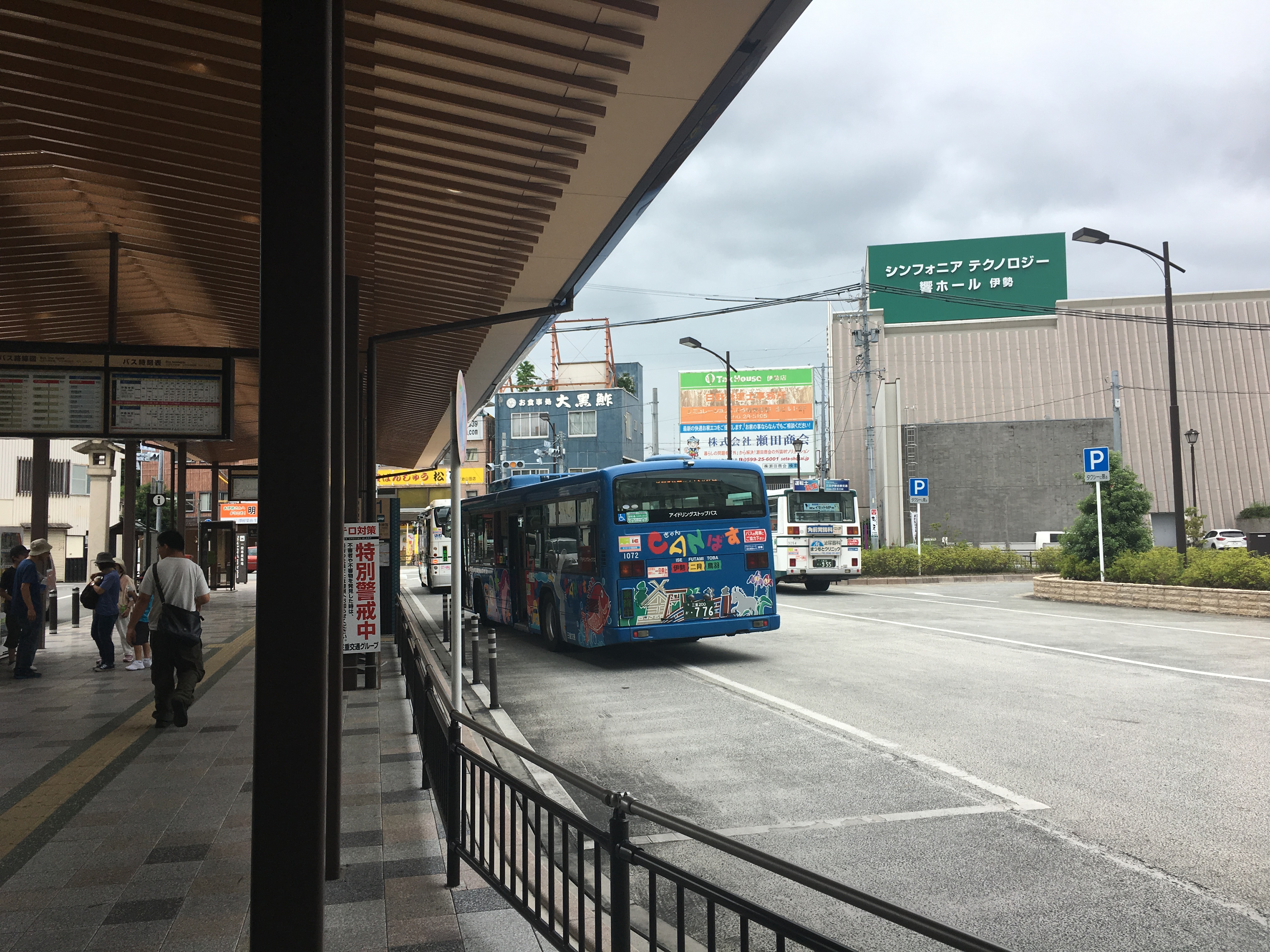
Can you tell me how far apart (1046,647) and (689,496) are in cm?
559

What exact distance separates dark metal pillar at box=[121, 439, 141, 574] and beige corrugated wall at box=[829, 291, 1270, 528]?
43756mm

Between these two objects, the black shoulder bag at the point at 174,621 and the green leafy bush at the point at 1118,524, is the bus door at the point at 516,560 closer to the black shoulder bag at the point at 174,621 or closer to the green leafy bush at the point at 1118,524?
the black shoulder bag at the point at 174,621

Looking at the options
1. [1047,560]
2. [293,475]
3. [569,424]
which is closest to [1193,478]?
[1047,560]

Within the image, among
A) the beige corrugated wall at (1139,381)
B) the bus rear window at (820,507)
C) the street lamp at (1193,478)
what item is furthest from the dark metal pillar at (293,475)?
the street lamp at (1193,478)

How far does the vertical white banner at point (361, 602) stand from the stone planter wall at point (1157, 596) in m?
17.1

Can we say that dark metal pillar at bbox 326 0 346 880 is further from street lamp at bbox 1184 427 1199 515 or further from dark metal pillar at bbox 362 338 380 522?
street lamp at bbox 1184 427 1199 515

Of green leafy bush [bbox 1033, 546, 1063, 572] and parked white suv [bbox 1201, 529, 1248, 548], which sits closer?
green leafy bush [bbox 1033, 546, 1063, 572]

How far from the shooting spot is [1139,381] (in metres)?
56.8

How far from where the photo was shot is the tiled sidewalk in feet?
13.9

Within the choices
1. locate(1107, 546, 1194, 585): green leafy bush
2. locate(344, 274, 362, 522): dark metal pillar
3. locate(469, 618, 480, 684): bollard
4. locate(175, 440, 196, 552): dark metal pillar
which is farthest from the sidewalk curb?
locate(344, 274, 362, 522): dark metal pillar

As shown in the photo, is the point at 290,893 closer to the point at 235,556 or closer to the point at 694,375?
Answer: the point at 235,556

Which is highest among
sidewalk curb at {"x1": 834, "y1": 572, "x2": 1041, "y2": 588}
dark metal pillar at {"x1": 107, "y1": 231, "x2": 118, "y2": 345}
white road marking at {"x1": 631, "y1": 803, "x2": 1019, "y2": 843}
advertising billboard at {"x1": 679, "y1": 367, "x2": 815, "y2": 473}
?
advertising billboard at {"x1": 679, "y1": 367, "x2": 815, "y2": 473}

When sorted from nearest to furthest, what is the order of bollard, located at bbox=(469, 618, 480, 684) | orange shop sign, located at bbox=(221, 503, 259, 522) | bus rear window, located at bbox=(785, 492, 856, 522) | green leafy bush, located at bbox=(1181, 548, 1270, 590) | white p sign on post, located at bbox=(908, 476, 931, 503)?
bollard, located at bbox=(469, 618, 480, 684) < green leafy bush, located at bbox=(1181, 548, 1270, 590) < bus rear window, located at bbox=(785, 492, 856, 522) < orange shop sign, located at bbox=(221, 503, 259, 522) < white p sign on post, located at bbox=(908, 476, 931, 503)

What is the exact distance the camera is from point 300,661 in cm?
268
